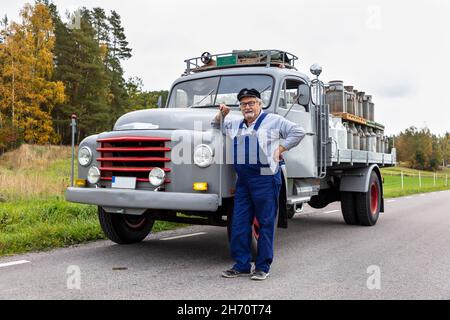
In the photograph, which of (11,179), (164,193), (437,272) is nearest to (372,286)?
(437,272)

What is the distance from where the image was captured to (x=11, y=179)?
12.2 meters

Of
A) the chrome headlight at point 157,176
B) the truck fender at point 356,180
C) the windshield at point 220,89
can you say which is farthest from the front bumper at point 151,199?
the truck fender at point 356,180

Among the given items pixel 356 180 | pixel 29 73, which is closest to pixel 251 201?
pixel 356 180

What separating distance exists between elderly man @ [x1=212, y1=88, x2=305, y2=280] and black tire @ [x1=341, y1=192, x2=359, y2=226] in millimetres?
4756

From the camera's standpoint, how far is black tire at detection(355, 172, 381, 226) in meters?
9.20

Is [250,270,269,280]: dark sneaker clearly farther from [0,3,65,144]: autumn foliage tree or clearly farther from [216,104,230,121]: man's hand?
[0,3,65,144]: autumn foliage tree

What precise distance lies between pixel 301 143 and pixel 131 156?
2.50m

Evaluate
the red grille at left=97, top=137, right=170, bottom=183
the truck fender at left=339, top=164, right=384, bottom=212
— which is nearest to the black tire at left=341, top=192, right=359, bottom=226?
the truck fender at left=339, top=164, right=384, bottom=212

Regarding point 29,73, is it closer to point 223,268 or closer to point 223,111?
point 223,111

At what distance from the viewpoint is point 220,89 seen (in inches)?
264

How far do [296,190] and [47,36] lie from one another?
3809 centimetres

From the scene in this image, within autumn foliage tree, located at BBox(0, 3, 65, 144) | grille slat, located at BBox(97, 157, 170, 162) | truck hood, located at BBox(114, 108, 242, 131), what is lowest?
grille slat, located at BBox(97, 157, 170, 162)
